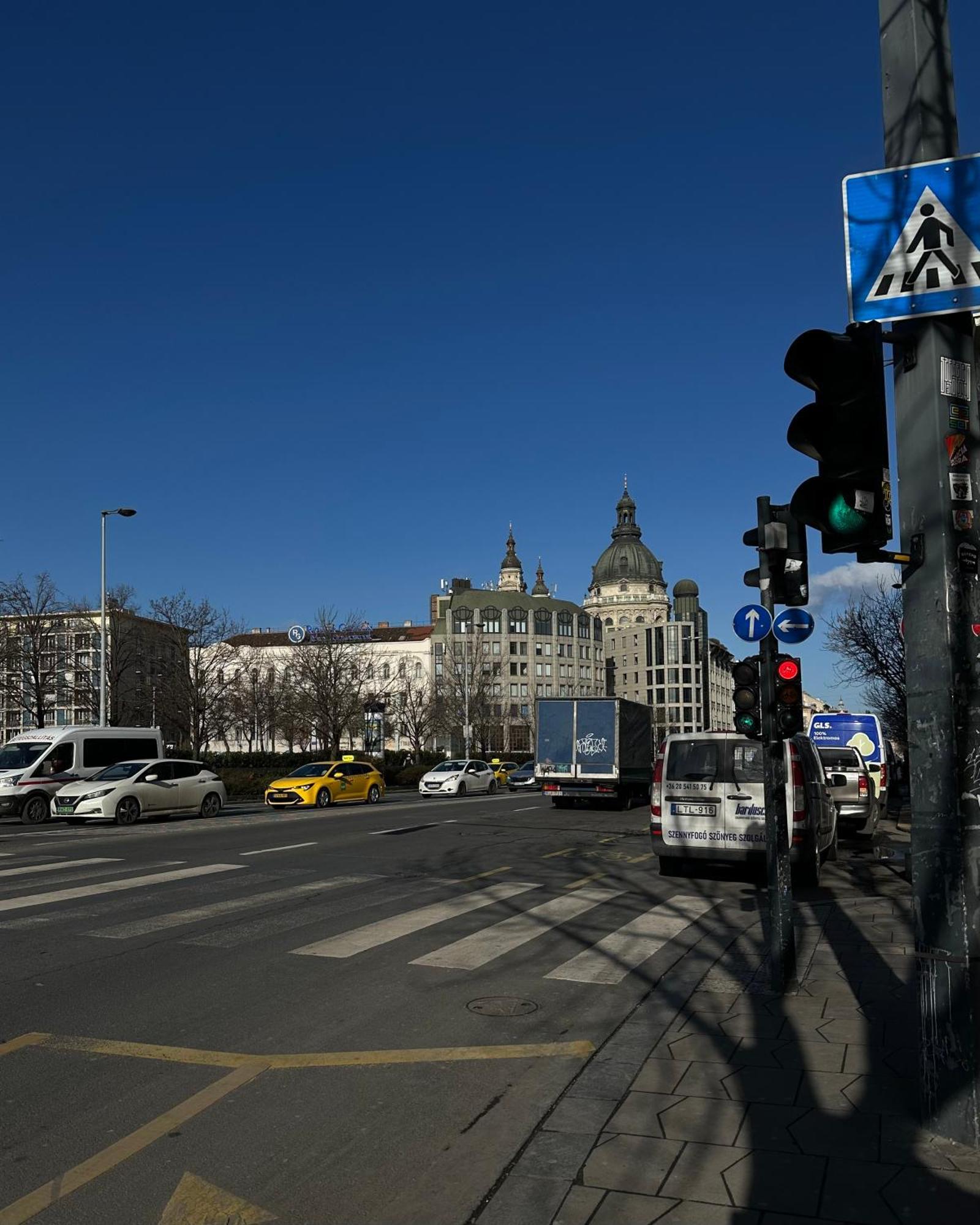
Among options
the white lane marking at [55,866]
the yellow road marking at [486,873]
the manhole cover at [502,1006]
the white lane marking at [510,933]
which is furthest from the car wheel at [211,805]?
the manhole cover at [502,1006]

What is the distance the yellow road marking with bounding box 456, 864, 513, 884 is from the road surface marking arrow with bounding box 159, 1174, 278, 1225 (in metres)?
→ 9.29

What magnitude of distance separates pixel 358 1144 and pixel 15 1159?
142cm

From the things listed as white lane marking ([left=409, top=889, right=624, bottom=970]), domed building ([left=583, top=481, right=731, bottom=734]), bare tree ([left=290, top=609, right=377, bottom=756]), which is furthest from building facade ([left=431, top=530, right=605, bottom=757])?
white lane marking ([left=409, top=889, right=624, bottom=970])

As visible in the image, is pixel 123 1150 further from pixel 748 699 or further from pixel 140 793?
pixel 140 793

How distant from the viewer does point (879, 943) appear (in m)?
9.16

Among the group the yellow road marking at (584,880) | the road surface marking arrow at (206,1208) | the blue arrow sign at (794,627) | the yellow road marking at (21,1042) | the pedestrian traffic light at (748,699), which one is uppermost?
the blue arrow sign at (794,627)

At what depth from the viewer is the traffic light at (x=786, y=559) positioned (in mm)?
8297

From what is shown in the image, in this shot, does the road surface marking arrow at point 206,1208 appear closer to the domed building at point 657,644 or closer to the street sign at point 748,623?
the street sign at point 748,623

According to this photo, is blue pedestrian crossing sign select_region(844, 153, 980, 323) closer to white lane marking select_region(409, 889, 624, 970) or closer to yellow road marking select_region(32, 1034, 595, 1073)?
yellow road marking select_region(32, 1034, 595, 1073)

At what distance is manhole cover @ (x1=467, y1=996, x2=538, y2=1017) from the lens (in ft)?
23.2

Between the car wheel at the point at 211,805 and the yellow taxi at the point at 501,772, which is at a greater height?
the car wheel at the point at 211,805

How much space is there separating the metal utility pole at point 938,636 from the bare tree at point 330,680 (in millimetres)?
54433

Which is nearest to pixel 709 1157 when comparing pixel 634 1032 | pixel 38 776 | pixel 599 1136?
pixel 599 1136

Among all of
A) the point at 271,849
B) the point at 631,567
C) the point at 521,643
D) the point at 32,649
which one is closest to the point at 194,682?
the point at 32,649
